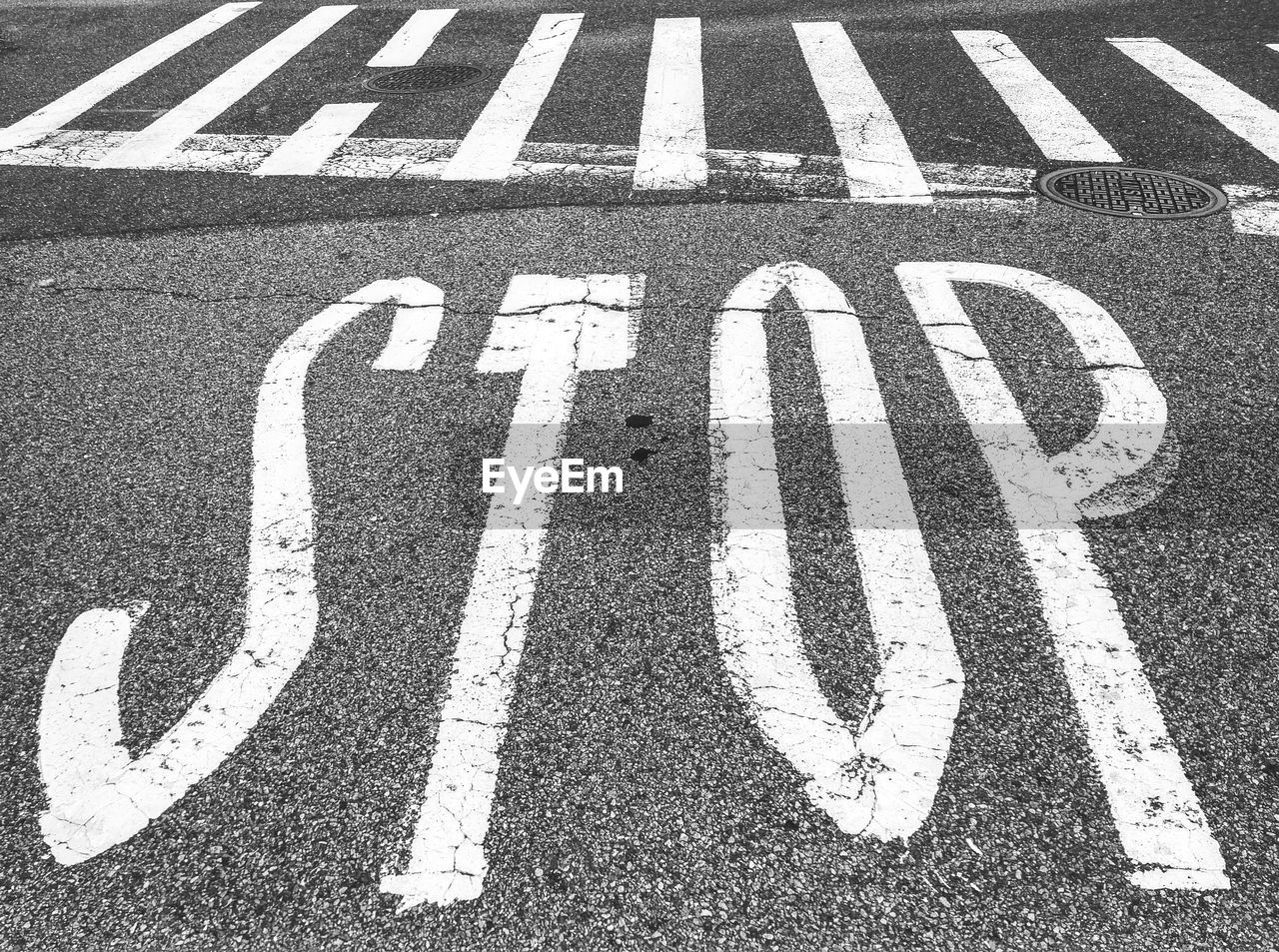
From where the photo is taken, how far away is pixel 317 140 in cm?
786

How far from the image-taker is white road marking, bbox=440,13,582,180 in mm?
7320

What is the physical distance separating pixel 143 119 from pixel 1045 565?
8004 millimetres

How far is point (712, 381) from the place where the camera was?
471 cm

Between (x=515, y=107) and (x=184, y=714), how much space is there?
6.51 meters

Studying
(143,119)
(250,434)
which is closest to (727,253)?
(250,434)

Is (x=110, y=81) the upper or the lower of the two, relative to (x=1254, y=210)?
upper

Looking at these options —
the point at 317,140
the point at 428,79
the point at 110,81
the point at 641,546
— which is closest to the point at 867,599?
the point at 641,546

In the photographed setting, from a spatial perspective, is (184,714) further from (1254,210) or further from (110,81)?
(110,81)

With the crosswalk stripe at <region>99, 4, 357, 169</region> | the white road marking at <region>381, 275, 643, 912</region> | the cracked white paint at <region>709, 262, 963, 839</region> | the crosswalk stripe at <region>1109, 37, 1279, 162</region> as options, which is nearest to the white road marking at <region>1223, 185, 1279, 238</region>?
the crosswalk stripe at <region>1109, 37, 1279, 162</region>

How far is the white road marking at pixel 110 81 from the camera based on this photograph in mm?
8422

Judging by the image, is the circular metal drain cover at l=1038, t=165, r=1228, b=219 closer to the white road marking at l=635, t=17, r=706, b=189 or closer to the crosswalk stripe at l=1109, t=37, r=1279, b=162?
the crosswalk stripe at l=1109, t=37, r=1279, b=162

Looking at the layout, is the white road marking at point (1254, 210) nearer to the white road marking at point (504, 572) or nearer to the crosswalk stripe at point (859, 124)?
the crosswalk stripe at point (859, 124)

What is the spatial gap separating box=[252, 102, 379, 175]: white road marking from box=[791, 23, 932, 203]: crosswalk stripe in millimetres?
3716

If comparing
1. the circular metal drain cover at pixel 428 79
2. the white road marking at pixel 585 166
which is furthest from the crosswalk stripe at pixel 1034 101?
the circular metal drain cover at pixel 428 79
